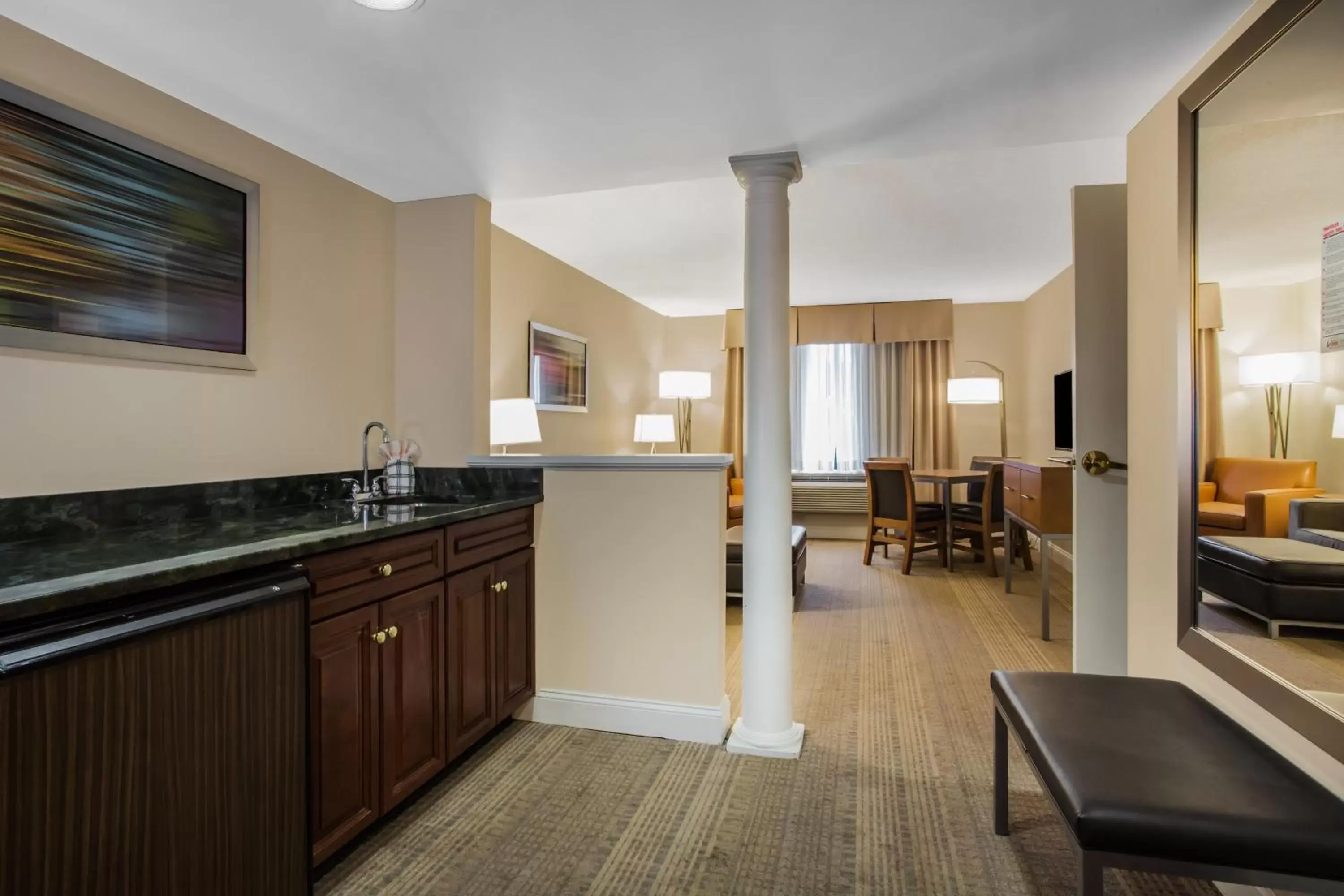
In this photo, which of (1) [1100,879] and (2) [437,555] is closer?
(1) [1100,879]

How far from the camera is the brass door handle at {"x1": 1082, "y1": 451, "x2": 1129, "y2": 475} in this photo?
7.57 feet

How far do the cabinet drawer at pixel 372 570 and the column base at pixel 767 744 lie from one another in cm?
120

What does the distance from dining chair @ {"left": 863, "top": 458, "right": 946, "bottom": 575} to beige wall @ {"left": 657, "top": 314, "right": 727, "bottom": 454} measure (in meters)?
2.21

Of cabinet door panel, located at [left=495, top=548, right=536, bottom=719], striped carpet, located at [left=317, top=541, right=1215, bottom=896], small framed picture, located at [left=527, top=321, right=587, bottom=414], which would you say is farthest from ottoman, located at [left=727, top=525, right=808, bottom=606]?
cabinet door panel, located at [left=495, top=548, right=536, bottom=719]

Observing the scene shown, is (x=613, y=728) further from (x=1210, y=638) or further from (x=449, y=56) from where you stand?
(x=449, y=56)

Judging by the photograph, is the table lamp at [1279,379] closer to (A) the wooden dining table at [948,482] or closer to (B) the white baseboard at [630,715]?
(B) the white baseboard at [630,715]

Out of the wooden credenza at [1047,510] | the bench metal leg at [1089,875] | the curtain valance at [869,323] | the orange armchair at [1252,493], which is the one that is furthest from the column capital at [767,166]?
the curtain valance at [869,323]

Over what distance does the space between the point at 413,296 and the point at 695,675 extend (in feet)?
6.23

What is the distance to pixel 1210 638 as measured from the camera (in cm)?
163

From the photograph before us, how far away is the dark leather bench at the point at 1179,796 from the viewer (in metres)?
1.07

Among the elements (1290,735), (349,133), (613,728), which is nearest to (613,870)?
(613,728)

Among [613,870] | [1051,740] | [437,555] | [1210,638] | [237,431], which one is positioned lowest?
[613,870]

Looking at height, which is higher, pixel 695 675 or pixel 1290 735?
pixel 1290 735

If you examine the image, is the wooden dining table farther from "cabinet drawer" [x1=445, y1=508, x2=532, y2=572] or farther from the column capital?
"cabinet drawer" [x1=445, y1=508, x2=532, y2=572]
